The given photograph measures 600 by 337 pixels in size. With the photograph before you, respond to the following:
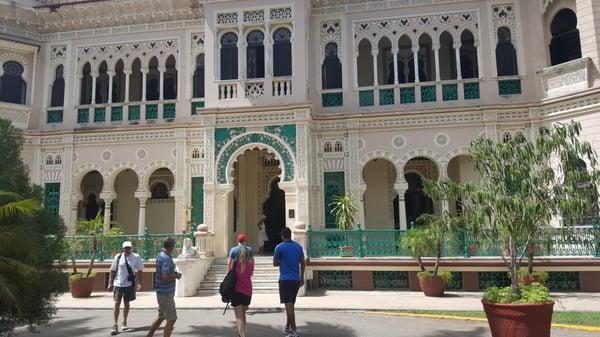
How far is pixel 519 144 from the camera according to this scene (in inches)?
267

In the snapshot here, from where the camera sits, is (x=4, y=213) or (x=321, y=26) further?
(x=321, y=26)

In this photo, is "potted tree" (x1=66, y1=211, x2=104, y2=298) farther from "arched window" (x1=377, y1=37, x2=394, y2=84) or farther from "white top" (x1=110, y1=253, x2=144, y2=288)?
"arched window" (x1=377, y1=37, x2=394, y2=84)

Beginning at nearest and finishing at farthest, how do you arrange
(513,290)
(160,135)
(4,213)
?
1. (4,213)
2. (513,290)
3. (160,135)

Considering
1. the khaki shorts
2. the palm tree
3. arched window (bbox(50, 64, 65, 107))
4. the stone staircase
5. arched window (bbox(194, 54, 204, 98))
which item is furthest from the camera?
arched window (bbox(50, 64, 65, 107))

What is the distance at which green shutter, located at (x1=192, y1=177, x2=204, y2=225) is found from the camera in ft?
52.6

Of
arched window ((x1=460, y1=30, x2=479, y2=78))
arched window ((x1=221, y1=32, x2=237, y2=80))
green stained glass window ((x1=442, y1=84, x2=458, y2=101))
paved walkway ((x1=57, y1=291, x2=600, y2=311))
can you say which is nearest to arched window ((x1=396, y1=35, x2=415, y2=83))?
green stained glass window ((x1=442, y1=84, x2=458, y2=101))

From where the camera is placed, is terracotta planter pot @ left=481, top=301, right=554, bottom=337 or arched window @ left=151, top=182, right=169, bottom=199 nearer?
terracotta planter pot @ left=481, top=301, right=554, bottom=337

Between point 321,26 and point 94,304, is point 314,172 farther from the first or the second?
point 94,304

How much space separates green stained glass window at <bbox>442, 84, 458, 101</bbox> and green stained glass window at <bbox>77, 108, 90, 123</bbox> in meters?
12.4

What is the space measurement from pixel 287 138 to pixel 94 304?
6919mm

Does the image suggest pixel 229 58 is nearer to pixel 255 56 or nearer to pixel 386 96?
pixel 255 56

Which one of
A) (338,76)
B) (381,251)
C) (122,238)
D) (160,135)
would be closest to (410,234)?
(381,251)

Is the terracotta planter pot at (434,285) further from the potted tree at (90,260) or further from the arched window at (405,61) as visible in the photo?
the potted tree at (90,260)

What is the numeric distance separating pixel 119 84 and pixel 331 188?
30.6 ft
